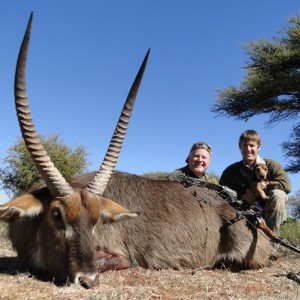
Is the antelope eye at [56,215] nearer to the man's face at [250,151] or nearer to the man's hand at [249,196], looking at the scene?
the man's hand at [249,196]

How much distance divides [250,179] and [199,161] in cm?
71

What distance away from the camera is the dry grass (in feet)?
11.5

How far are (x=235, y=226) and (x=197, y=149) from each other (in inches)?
59.7

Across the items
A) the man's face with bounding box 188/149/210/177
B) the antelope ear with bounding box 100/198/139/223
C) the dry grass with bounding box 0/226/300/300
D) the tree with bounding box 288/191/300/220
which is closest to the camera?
the dry grass with bounding box 0/226/300/300

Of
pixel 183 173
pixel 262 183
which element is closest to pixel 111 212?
pixel 183 173

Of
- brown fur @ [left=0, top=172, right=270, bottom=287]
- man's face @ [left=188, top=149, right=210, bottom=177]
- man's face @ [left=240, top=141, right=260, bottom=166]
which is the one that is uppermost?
man's face @ [left=240, top=141, right=260, bottom=166]

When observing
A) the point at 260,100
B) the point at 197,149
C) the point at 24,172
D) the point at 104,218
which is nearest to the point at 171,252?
the point at 104,218

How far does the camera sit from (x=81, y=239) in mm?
3816

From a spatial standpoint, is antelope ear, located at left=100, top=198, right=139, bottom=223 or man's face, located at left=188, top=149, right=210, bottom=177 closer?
antelope ear, located at left=100, top=198, right=139, bottom=223

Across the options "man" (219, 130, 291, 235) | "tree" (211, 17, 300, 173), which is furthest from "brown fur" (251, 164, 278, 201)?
"tree" (211, 17, 300, 173)

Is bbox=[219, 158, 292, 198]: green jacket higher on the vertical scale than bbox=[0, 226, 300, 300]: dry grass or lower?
higher

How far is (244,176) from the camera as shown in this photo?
6688 mm

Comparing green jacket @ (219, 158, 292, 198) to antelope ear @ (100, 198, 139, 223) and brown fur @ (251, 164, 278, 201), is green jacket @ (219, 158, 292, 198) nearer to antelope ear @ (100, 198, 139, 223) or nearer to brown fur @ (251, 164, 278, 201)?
brown fur @ (251, 164, 278, 201)

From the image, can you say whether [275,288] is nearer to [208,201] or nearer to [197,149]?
[208,201]
